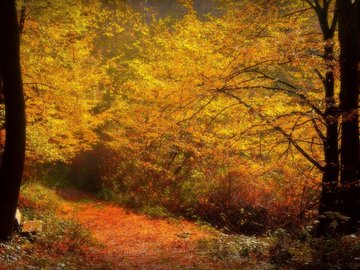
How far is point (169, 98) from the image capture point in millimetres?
11531

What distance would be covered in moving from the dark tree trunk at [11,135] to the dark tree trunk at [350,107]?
24.5 ft

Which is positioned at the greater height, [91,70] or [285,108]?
[91,70]

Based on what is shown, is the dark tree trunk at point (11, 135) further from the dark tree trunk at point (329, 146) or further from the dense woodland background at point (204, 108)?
the dark tree trunk at point (329, 146)

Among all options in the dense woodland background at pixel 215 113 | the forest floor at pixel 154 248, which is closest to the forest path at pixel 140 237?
the forest floor at pixel 154 248

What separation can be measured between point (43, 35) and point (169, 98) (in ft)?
15.3

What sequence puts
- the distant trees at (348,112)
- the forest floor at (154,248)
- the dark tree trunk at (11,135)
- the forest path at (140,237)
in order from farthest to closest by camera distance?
1. the forest path at (140,237)
2. the dark tree trunk at (11,135)
3. the distant trees at (348,112)
4. the forest floor at (154,248)

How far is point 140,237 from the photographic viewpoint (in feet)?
41.2

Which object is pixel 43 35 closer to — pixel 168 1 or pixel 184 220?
pixel 184 220

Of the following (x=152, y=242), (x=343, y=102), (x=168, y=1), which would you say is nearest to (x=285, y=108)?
(x=343, y=102)

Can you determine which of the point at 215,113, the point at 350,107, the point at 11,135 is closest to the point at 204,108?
the point at 215,113

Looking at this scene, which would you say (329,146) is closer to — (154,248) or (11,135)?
(154,248)

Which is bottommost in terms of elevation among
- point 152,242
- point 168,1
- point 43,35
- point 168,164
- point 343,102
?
point 152,242

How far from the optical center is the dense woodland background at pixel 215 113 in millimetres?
8711

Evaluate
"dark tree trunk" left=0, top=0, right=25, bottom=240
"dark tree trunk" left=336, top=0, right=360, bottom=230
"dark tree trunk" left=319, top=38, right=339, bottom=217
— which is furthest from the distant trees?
"dark tree trunk" left=0, top=0, right=25, bottom=240
